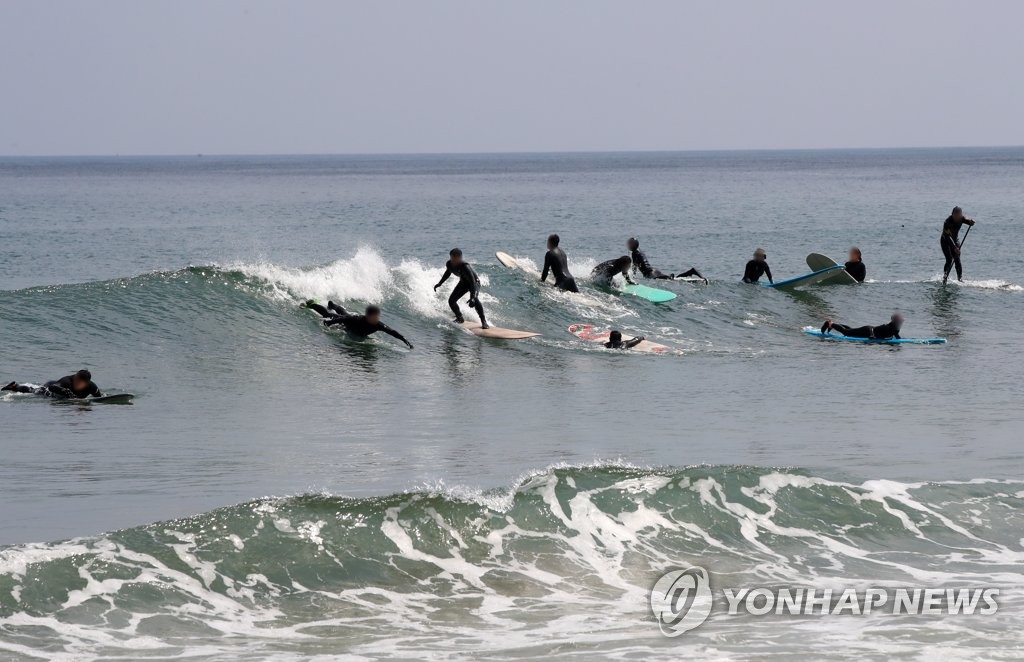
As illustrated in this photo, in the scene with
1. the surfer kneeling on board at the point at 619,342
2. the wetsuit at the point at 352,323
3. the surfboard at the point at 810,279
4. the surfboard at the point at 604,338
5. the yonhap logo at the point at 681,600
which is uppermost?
the surfboard at the point at 810,279

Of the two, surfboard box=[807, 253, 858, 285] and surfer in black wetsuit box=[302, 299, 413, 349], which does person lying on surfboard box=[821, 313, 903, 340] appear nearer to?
surfboard box=[807, 253, 858, 285]

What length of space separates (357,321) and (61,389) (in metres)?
6.62

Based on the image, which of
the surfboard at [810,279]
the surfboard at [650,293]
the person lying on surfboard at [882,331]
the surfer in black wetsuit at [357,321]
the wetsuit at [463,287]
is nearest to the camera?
the surfer in black wetsuit at [357,321]

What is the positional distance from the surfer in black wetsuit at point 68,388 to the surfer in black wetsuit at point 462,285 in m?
8.23

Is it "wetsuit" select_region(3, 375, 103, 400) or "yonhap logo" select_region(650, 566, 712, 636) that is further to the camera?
"wetsuit" select_region(3, 375, 103, 400)

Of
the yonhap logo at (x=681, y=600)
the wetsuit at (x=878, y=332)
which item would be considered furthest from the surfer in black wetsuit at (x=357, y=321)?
the yonhap logo at (x=681, y=600)

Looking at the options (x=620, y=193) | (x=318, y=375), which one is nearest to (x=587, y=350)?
(x=318, y=375)

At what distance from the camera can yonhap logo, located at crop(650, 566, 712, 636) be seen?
8.77m

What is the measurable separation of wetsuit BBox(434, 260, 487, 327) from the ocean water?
450 millimetres

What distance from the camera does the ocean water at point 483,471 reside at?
28.8ft

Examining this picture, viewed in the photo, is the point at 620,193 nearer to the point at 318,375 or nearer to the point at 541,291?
the point at 541,291

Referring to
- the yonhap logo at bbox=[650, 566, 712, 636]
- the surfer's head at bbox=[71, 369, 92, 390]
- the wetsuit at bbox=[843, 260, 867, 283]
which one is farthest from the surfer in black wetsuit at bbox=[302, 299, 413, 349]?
the wetsuit at bbox=[843, 260, 867, 283]

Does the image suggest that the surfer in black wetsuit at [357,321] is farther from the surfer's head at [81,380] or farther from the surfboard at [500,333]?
the surfer's head at [81,380]

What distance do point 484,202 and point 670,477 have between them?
82.6m
